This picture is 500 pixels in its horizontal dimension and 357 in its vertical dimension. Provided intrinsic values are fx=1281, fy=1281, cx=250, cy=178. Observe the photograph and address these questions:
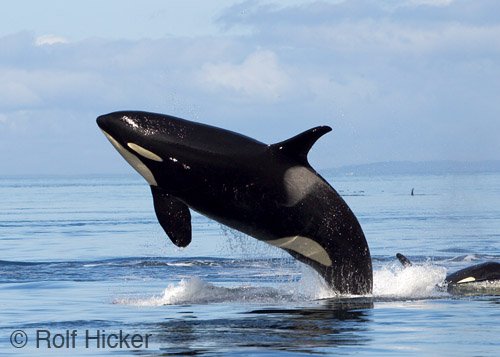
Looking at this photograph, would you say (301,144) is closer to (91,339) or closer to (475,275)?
(91,339)

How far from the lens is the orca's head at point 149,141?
58.4 ft

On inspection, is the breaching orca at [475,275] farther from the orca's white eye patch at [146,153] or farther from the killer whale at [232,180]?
the orca's white eye patch at [146,153]

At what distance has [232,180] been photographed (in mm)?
17797

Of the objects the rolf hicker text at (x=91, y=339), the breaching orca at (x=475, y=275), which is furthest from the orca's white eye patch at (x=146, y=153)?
the breaching orca at (x=475, y=275)

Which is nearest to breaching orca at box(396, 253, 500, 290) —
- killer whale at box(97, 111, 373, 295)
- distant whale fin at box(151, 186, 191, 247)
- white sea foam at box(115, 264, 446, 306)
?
white sea foam at box(115, 264, 446, 306)

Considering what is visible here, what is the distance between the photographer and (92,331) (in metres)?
16.8

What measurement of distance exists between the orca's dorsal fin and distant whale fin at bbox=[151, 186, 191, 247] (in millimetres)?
1583

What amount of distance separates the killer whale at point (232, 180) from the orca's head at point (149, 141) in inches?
0.5

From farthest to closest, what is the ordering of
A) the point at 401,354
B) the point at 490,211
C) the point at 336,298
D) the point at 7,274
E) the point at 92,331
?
the point at 490,211
the point at 7,274
the point at 336,298
the point at 92,331
the point at 401,354

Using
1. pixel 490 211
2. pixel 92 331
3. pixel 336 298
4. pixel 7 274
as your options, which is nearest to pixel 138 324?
pixel 92 331

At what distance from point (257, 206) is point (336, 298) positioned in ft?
7.48

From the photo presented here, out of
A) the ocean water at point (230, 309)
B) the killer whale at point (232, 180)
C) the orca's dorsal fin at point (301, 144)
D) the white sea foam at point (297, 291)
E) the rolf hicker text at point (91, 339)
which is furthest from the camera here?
the white sea foam at point (297, 291)

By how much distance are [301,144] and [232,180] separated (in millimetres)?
1095

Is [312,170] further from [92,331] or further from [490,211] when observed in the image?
[490,211]
